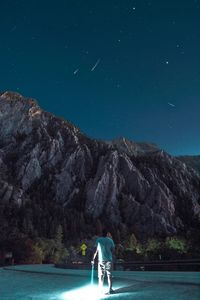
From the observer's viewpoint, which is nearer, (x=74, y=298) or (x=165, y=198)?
(x=74, y=298)

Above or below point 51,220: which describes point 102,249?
below

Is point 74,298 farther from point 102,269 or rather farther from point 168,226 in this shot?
point 168,226

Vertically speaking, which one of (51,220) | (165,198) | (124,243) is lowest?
(124,243)

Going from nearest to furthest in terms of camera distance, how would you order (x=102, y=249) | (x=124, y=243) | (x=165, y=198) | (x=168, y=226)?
(x=102, y=249)
(x=124, y=243)
(x=168, y=226)
(x=165, y=198)

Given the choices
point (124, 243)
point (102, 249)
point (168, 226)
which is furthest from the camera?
point (168, 226)

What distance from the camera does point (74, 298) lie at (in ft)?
34.2

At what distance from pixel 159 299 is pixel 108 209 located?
188m

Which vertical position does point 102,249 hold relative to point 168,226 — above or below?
below

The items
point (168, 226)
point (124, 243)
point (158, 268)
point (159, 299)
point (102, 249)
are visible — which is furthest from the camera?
point (168, 226)

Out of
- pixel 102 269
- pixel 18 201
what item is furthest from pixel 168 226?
pixel 102 269

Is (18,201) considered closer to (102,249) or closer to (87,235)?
(87,235)

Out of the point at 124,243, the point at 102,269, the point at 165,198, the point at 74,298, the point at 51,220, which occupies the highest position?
the point at 165,198

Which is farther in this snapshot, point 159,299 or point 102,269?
point 102,269

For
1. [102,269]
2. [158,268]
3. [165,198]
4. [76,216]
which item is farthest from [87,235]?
[102,269]
